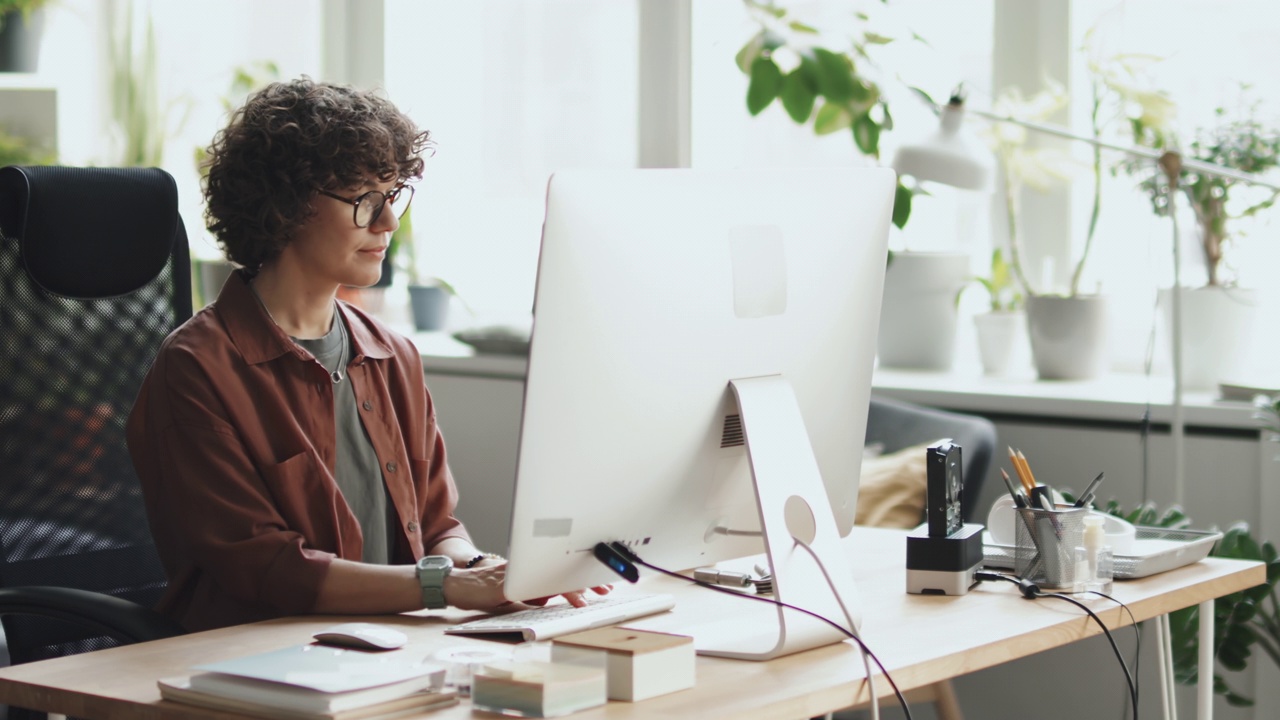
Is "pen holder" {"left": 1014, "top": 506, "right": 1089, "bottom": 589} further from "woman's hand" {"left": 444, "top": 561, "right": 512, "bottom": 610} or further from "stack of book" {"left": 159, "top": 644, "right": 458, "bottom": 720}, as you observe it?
"stack of book" {"left": 159, "top": 644, "right": 458, "bottom": 720}

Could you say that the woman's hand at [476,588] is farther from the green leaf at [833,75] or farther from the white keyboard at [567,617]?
the green leaf at [833,75]

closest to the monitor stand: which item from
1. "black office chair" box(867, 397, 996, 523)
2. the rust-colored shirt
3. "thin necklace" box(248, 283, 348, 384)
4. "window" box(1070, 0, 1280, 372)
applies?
the rust-colored shirt

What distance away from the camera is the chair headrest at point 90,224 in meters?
2.03

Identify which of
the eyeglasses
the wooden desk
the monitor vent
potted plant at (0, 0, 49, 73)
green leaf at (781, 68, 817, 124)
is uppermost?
potted plant at (0, 0, 49, 73)

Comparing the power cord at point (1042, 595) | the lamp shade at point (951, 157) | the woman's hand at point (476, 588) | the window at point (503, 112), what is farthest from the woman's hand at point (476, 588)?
the window at point (503, 112)

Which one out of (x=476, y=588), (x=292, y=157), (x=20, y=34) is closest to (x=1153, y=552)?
(x=476, y=588)

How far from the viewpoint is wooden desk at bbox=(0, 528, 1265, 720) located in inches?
50.1

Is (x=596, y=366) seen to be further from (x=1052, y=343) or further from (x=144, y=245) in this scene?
(x=1052, y=343)

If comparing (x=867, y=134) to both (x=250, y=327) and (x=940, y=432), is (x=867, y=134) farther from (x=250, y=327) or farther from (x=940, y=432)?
(x=250, y=327)

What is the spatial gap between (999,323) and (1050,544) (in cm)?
164

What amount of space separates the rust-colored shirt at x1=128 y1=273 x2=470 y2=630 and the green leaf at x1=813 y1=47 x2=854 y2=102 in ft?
4.88

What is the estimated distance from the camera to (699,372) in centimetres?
142

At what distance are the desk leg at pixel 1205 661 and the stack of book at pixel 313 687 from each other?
3.36ft

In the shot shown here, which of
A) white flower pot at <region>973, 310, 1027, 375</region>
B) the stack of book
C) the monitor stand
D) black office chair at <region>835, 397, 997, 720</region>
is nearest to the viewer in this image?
the stack of book
